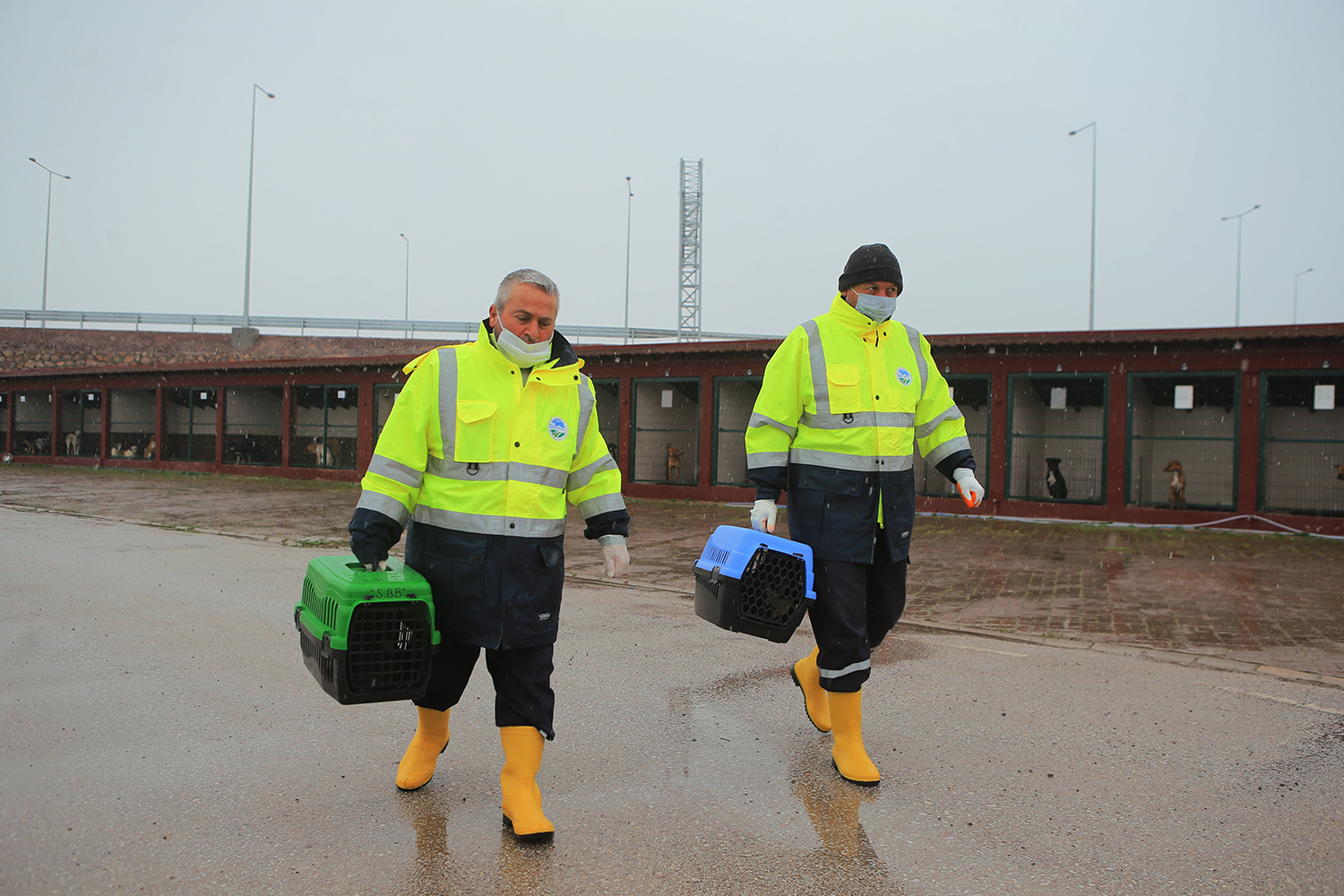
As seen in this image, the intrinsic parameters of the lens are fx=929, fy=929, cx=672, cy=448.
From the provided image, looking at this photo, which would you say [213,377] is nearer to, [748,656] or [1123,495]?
[1123,495]

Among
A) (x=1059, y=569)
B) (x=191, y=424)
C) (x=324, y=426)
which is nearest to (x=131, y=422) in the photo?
(x=191, y=424)

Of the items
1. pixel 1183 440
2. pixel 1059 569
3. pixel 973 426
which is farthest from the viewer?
pixel 973 426

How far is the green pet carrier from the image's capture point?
2857 mm

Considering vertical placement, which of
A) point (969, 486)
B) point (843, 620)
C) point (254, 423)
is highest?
point (254, 423)

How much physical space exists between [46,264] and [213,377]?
1123 inches

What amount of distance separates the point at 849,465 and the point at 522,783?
171cm

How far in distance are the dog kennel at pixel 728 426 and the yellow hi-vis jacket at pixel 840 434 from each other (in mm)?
15325

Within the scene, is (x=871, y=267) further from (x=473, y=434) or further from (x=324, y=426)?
(x=324, y=426)

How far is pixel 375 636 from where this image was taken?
2885 mm

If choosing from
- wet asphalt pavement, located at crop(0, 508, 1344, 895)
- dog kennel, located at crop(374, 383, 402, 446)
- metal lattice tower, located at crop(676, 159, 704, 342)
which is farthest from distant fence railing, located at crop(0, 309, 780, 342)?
wet asphalt pavement, located at crop(0, 508, 1344, 895)

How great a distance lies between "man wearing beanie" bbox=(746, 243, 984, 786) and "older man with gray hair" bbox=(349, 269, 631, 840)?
3.12 feet

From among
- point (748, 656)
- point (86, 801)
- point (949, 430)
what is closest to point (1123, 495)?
point (748, 656)

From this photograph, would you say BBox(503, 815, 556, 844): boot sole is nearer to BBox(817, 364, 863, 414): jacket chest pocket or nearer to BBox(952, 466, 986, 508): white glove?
BBox(817, 364, 863, 414): jacket chest pocket

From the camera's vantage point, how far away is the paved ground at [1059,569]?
6.60 metres
